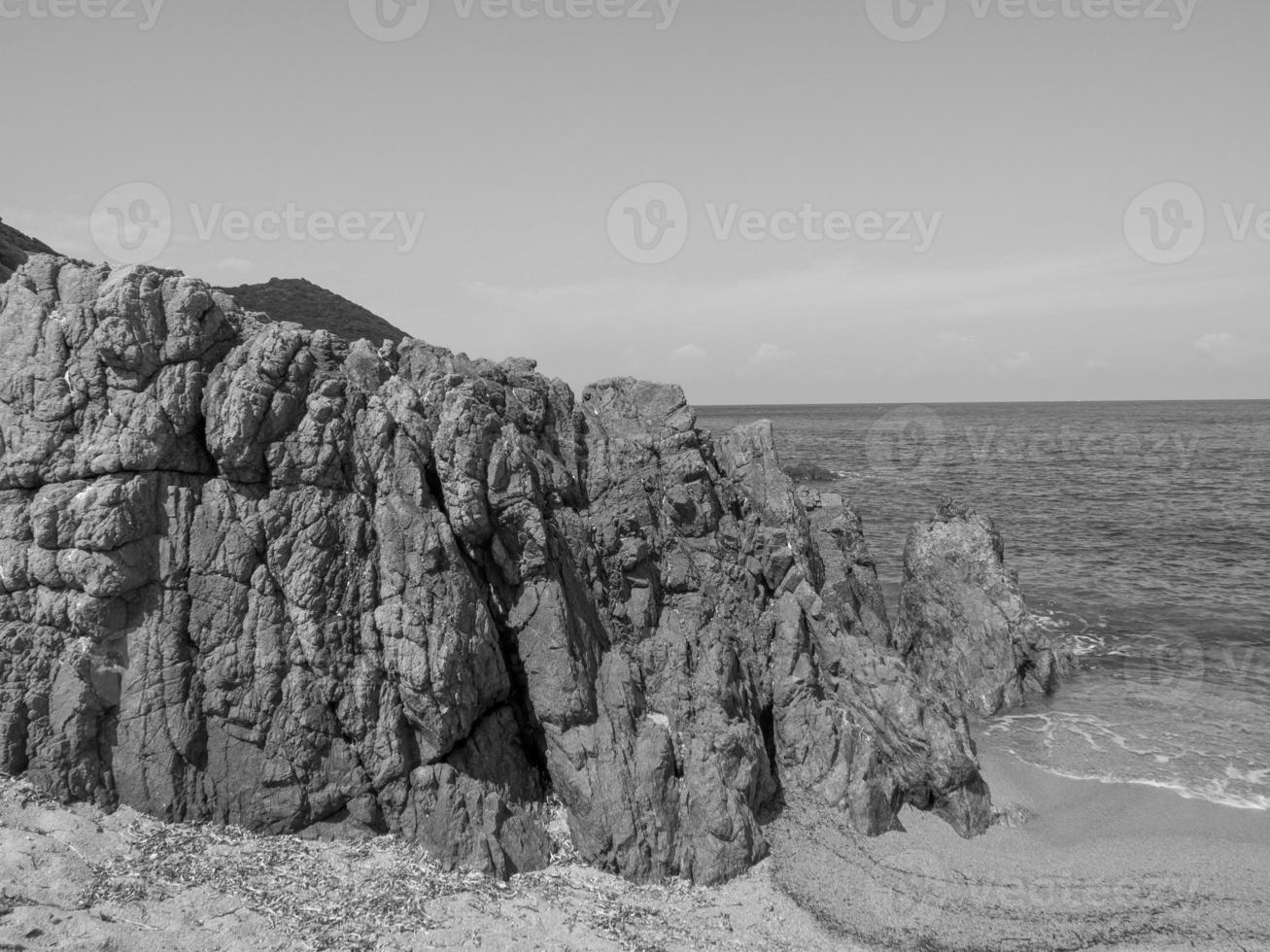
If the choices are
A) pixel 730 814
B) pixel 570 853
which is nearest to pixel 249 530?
pixel 570 853

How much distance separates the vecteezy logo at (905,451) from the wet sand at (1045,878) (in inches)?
2225

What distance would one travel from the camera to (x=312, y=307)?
6272 centimetres

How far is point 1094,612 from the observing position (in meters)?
30.3

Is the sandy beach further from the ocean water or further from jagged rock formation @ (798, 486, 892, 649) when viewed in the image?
jagged rock formation @ (798, 486, 892, 649)

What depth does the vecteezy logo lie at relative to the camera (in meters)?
75.7

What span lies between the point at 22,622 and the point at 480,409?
25.3ft

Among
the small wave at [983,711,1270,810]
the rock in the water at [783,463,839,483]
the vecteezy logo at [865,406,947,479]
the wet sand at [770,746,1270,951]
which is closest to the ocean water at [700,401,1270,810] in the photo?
the small wave at [983,711,1270,810]

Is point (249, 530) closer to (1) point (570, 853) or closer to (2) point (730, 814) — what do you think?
(1) point (570, 853)

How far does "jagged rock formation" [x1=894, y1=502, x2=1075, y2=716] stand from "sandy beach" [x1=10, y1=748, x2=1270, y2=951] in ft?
22.6

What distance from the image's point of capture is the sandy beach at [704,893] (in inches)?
403

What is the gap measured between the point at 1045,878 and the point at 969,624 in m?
11.3
